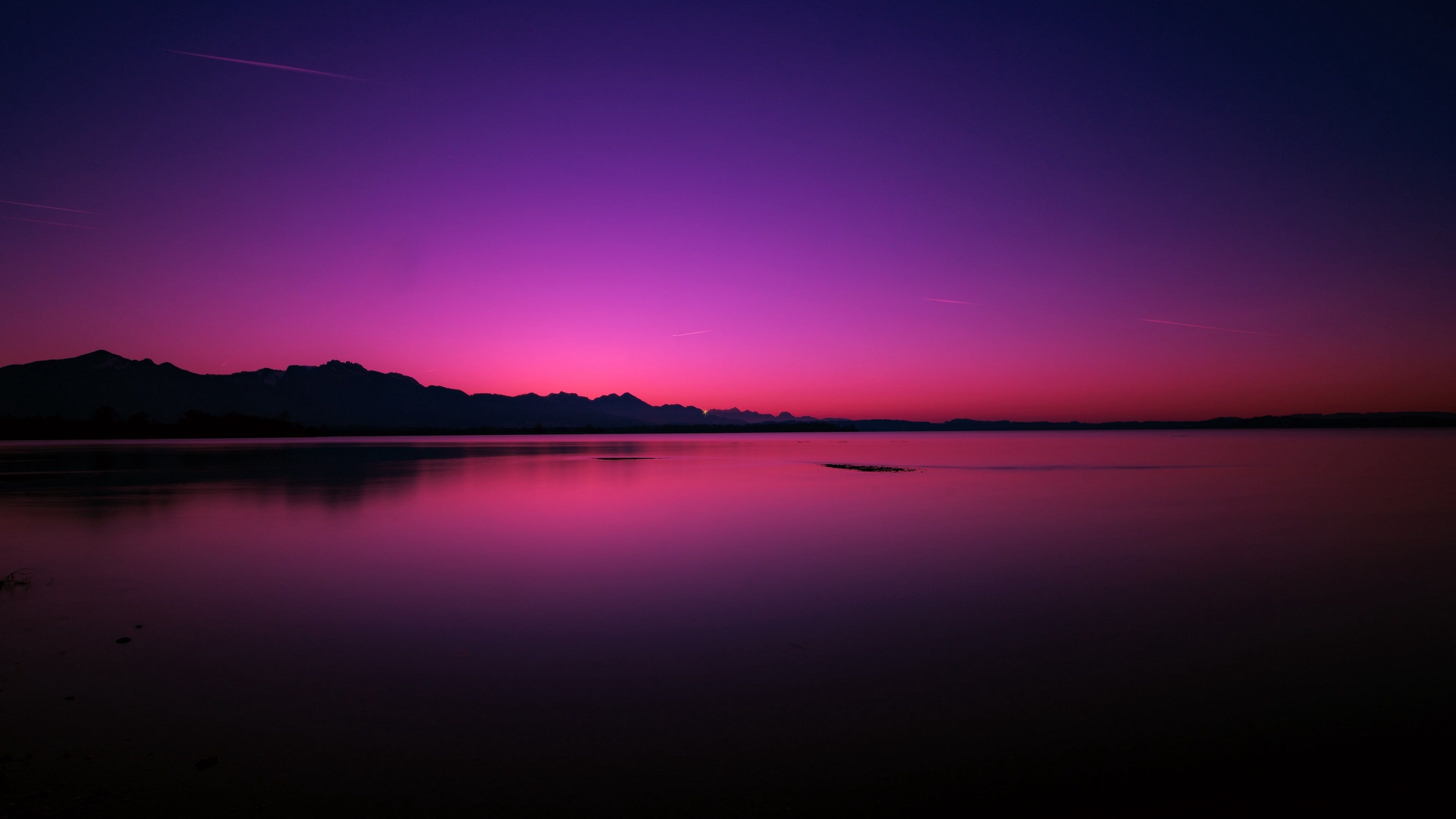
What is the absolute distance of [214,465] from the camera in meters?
54.6

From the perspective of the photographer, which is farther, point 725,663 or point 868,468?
point 868,468

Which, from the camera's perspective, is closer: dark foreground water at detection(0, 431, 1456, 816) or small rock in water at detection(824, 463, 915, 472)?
dark foreground water at detection(0, 431, 1456, 816)

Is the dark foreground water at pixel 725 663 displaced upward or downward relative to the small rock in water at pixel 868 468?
downward

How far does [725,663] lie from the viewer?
30.5ft

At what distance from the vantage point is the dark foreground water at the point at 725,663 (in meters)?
6.01

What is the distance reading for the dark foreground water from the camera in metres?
6.01

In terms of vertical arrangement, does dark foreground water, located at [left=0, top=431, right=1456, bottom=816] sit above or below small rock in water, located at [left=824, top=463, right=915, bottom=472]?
below

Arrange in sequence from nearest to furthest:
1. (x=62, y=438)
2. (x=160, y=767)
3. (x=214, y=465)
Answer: (x=160, y=767) < (x=214, y=465) < (x=62, y=438)

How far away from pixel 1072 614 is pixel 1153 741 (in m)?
5.08

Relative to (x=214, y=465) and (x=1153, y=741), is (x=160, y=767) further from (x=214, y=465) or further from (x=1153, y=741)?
(x=214, y=465)

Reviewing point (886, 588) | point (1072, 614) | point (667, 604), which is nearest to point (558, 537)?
point (667, 604)

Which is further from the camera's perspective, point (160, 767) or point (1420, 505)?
point (1420, 505)

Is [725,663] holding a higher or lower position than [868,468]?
lower

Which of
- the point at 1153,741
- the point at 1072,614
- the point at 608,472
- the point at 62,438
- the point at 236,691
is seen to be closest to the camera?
the point at 1153,741
